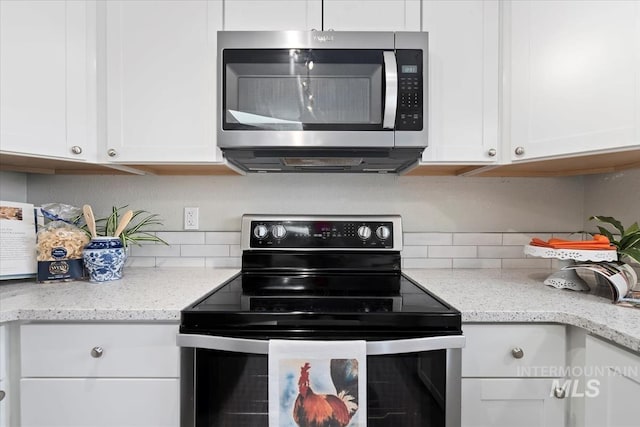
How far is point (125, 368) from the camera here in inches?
40.6

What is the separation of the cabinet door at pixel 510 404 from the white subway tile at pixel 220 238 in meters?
1.15

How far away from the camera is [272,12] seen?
1.36 meters

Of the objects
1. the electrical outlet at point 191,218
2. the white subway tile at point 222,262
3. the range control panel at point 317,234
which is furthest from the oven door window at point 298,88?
the white subway tile at point 222,262

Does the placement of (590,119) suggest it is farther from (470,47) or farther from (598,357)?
(598,357)

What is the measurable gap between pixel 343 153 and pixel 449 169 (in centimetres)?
56

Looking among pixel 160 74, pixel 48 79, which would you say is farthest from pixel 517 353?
pixel 48 79

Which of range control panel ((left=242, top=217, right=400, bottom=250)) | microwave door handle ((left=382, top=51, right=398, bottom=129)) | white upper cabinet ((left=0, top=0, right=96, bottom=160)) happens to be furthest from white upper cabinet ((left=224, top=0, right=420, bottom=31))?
range control panel ((left=242, top=217, right=400, bottom=250))

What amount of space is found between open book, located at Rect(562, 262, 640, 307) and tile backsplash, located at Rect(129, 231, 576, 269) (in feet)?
1.50

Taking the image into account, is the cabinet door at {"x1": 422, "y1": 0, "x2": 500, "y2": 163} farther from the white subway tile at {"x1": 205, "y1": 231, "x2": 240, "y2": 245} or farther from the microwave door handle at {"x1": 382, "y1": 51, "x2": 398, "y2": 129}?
the white subway tile at {"x1": 205, "y1": 231, "x2": 240, "y2": 245}

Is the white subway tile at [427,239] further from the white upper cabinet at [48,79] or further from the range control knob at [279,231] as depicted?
the white upper cabinet at [48,79]

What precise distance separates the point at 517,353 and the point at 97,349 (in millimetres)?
1231

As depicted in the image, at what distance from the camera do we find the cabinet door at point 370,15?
1360 mm

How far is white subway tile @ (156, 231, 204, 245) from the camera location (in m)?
1.71

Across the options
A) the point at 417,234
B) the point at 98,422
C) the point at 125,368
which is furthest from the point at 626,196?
the point at 98,422
